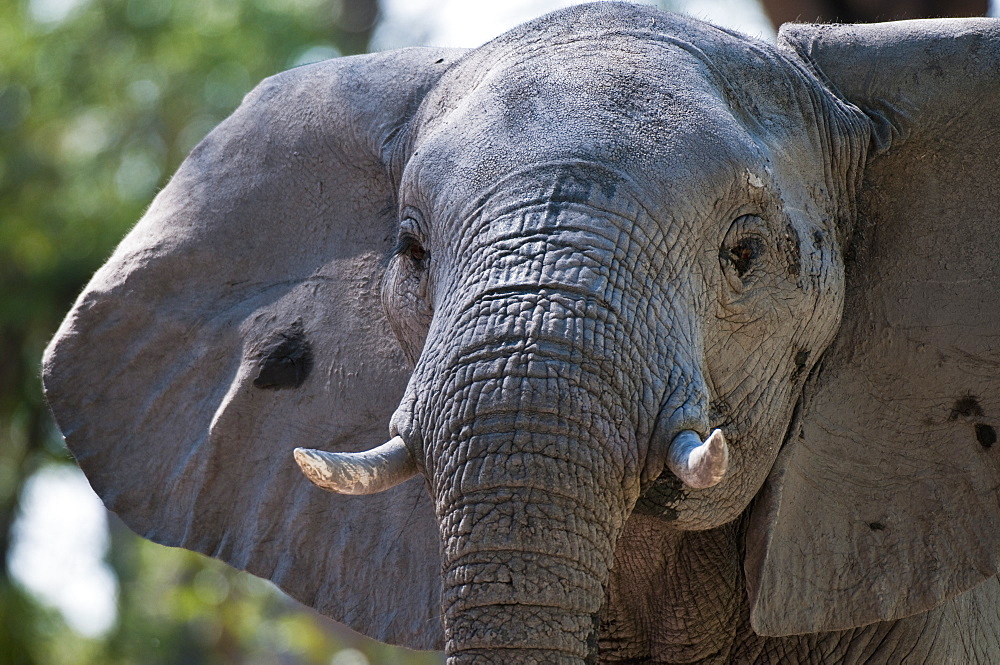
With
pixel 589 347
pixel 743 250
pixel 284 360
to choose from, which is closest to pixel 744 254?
pixel 743 250

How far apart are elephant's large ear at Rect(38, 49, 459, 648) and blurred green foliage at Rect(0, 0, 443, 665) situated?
1292cm

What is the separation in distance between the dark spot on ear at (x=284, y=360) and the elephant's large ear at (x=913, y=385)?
3.97ft

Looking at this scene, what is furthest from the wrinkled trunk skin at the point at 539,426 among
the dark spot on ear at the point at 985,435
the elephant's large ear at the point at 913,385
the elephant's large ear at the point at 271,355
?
the dark spot on ear at the point at 985,435

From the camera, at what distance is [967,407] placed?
127 inches

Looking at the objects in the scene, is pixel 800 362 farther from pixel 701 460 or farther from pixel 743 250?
pixel 701 460

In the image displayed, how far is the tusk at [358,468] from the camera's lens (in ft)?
8.31

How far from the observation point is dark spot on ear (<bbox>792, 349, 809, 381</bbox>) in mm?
3061

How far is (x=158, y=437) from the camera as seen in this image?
155 inches

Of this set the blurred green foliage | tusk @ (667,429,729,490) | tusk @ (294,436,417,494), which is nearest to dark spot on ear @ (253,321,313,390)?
tusk @ (294,436,417,494)

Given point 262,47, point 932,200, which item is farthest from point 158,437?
point 262,47

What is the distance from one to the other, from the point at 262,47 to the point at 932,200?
16.7 metres

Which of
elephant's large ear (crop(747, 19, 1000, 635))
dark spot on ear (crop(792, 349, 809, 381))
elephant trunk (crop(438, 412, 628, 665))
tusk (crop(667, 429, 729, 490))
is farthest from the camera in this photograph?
elephant's large ear (crop(747, 19, 1000, 635))

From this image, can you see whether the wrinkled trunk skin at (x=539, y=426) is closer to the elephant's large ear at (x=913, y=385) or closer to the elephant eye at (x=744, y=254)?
the elephant eye at (x=744, y=254)

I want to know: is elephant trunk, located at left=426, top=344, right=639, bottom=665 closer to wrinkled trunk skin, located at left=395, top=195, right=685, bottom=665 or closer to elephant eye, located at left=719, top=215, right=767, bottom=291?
wrinkled trunk skin, located at left=395, top=195, right=685, bottom=665
